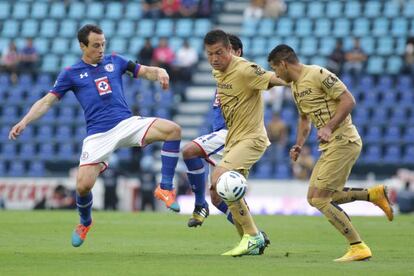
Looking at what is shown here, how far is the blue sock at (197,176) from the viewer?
13602mm

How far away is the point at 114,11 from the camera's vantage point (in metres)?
33.3

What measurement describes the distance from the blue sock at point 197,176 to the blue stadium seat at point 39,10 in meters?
21.1

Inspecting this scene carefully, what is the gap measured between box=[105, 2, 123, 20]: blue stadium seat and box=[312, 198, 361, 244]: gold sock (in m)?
22.0

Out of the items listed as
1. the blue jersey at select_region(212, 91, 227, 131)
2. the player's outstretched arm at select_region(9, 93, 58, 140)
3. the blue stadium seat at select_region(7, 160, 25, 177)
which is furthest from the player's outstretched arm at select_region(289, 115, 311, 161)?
the blue stadium seat at select_region(7, 160, 25, 177)

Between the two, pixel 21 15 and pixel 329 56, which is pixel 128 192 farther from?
pixel 21 15

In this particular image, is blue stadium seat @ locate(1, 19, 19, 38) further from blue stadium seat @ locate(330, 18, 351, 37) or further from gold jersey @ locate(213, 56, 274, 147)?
gold jersey @ locate(213, 56, 274, 147)

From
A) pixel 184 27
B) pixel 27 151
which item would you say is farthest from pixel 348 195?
pixel 184 27

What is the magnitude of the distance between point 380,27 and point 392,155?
16.0 feet

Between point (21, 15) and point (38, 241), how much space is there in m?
20.3

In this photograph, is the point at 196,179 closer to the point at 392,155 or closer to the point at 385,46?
the point at 392,155

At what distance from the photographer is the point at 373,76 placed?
29.0m

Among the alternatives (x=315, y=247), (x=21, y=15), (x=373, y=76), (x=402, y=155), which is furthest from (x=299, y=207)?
(x=21, y=15)

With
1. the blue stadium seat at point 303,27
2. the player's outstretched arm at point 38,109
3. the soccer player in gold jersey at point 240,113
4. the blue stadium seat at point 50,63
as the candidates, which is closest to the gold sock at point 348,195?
the soccer player in gold jersey at point 240,113

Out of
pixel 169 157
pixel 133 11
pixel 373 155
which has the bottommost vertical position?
pixel 373 155
